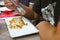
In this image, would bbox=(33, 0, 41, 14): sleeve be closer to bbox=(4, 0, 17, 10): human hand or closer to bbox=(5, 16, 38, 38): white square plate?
bbox=(4, 0, 17, 10): human hand

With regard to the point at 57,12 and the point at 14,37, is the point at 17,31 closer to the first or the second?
the point at 14,37

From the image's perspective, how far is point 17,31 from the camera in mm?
940

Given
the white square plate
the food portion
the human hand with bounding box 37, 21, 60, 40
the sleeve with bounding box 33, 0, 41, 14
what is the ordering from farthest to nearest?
1. the sleeve with bounding box 33, 0, 41, 14
2. the food portion
3. the white square plate
4. the human hand with bounding box 37, 21, 60, 40

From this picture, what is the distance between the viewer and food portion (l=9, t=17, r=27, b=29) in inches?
39.8

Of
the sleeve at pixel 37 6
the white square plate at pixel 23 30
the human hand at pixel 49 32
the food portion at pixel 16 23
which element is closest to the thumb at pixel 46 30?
the human hand at pixel 49 32

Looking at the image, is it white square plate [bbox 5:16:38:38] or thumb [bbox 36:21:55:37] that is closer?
thumb [bbox 36:21:55:37]

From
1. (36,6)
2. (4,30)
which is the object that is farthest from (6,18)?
(36,6)

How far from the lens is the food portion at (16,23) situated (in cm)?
101

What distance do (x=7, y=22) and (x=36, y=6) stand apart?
367 mm

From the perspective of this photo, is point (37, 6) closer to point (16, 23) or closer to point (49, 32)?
point (16, 23)

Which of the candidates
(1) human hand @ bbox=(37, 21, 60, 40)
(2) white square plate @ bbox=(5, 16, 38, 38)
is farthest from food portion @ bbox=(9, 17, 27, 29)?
(1) human hand @ bbox=(37, 21, 60, 40)

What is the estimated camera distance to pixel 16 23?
41.9 inches

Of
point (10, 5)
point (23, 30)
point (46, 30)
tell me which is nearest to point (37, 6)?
point (10, 5)

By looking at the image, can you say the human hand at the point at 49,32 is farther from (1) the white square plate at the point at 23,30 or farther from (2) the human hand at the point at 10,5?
(2) the human hand at the point at 10,5
